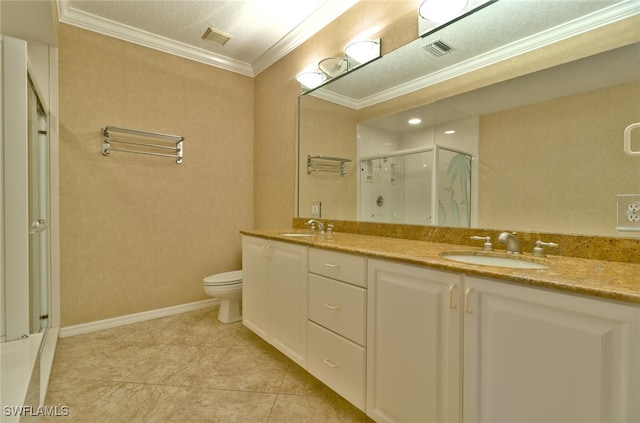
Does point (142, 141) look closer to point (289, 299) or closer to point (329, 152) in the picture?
point (329, 152)

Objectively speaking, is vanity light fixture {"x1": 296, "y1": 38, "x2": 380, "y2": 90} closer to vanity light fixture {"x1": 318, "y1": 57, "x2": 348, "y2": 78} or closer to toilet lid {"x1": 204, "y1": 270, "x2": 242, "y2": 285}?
vanity light fixture {"x1": 318, "y1": 57, "x2": 348, "y2": 78}

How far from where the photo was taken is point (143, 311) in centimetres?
261

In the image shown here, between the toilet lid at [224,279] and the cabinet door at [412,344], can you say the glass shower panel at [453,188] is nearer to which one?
the cabinet door at [412,344]

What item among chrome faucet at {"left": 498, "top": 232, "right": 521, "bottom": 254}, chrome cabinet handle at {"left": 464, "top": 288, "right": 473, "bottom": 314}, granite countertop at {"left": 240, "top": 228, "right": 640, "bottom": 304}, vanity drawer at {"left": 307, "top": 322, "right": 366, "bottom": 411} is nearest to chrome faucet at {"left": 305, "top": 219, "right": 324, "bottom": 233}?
vanity drawer at {"left": 307, "top": 322, "right": 366, "bottom": 411}

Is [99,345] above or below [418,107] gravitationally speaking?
below

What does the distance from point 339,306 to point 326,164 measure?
4.19 ft

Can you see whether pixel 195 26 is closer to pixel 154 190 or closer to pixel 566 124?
pixel 154 190

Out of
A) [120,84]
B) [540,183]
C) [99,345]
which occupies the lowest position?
[99,345]

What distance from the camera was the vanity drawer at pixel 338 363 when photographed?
4.46 feet

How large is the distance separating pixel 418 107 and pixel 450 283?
1.11 meters

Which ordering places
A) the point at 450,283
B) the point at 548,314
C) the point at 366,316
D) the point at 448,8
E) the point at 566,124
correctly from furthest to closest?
A: the point at 448,8 → the point at 366,316 → the point at 566,124 → the point at 450,283 → the point at 548,314

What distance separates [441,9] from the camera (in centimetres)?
161

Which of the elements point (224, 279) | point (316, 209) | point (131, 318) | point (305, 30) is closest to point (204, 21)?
point (305, 30)

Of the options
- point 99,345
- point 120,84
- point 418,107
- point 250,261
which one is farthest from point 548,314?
point 120,84
